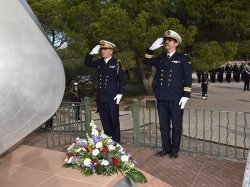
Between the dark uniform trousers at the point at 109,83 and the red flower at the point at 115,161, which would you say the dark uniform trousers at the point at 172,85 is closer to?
the dark uniform trousers at the point at 109,83

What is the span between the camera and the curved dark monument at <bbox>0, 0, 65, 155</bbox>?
87 centimetres

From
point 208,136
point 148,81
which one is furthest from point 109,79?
point 148,81

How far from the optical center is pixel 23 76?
2.94 ft

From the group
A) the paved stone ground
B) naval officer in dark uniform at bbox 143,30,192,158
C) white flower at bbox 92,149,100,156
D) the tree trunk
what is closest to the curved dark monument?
white flower at bbox 92,149,100,156

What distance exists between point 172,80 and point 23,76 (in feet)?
12.4

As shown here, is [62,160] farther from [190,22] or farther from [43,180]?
[190,22]

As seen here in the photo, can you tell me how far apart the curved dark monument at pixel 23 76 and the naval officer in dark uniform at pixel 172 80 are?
11.4 feet

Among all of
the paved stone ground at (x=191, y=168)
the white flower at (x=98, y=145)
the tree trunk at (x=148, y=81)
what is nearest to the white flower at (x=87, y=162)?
the white flower at (x=98, y=145)

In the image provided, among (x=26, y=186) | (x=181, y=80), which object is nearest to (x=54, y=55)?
(x=26, y=186)

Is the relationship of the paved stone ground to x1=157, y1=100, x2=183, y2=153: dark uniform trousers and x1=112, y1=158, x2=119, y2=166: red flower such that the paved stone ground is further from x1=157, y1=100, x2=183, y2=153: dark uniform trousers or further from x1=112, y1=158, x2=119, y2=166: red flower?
x1=112, y1=158, x2=119, y2=166: red flower

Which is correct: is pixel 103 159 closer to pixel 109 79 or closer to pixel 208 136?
pixel 109 79

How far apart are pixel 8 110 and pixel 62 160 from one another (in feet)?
11.3

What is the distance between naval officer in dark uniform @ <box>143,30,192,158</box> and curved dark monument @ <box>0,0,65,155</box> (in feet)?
11.4

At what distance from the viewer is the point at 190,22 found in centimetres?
1333
